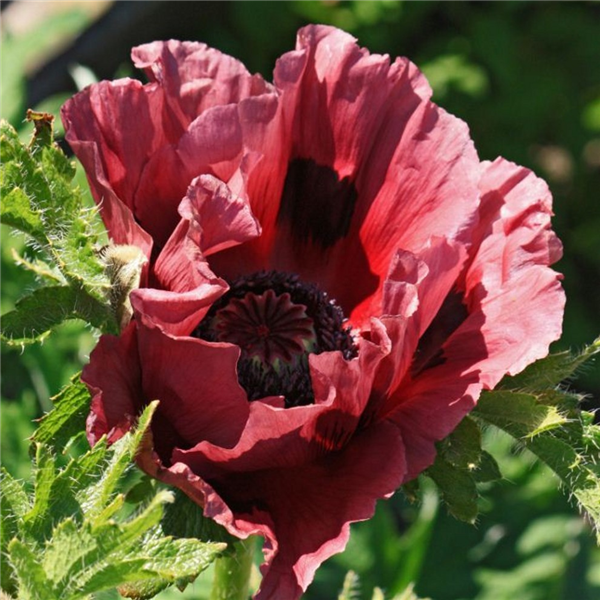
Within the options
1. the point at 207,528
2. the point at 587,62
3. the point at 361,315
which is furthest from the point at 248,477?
the point at 587,62

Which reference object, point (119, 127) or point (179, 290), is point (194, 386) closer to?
point (179, 290)

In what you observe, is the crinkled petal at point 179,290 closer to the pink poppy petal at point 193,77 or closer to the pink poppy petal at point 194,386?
the pink poppy petal at point 194,386

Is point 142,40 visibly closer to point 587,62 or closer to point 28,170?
point 587,62

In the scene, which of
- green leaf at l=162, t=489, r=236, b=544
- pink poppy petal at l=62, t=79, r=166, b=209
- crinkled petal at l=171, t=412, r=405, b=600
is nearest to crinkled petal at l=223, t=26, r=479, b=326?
pink poppy petal at l=62, t=79, r=166, b=209

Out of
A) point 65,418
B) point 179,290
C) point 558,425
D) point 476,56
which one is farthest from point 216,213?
point 476,56

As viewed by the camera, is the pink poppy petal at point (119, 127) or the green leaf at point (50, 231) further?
the pink poppy petal at point (119, 127)

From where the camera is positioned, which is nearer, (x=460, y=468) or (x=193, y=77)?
(x=460, y=468)

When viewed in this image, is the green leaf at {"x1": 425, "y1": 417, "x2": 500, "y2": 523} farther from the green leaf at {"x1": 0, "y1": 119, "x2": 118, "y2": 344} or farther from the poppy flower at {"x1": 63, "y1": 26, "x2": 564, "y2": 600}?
the green leaf at {"x1": 0, "y1": 119, "x2": 118, "y2": 344}

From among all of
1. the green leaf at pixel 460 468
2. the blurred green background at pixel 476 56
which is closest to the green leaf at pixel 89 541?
the green leaf at pixel 460 468

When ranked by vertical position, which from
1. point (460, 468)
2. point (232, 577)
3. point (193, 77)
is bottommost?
point (232, 577)
